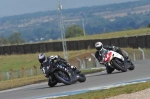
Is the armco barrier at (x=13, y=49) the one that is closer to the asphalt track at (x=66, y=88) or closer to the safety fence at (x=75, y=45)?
the safety fence at (x=75, y=45)

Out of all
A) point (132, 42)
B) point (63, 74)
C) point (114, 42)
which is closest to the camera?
point (63, 74)

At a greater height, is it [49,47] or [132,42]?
[132,42]

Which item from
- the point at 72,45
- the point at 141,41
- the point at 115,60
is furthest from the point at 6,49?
the point at 115,60

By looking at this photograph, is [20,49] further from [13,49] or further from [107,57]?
[107,57]

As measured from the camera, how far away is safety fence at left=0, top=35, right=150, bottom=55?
209ft

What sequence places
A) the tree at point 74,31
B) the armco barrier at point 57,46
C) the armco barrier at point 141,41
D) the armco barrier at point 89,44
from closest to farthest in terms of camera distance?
the armco barrier at point 141,41, the armco barrier at point 89,44, the armco barrier at point 57,46, the tree at point 74,31

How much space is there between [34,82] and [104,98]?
15.2 metres

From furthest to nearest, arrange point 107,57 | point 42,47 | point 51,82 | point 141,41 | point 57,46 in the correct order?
point 42,47 → point 57,46 → point 141,41 → point 107,57 → point 51,82

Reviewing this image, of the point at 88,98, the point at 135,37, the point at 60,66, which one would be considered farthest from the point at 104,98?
the point at 135,37

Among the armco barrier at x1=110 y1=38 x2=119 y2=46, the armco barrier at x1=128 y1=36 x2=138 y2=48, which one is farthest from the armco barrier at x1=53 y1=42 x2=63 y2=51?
the armco barrier at x1=128 y1=36 x2=138 y2=48

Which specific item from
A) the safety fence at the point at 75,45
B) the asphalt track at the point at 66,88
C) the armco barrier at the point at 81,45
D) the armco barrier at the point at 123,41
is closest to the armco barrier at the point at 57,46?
the safety fence at the point at 75,45

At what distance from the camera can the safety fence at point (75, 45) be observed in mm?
63844

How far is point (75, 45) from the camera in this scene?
75.2 metres

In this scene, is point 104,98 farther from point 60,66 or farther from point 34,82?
point 34,82
